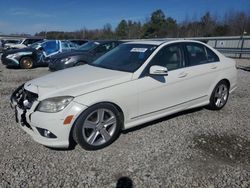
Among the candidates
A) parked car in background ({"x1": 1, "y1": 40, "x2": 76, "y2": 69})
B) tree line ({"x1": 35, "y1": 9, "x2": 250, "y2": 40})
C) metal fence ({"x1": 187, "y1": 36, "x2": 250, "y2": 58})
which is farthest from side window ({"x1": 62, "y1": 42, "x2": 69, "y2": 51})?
tree line ({"x1": 35, "y1": 9, "x2": 250, "y2": 40})

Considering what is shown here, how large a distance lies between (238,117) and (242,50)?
1589 centimetres

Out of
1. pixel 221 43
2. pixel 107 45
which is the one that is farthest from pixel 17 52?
pixel 221 43

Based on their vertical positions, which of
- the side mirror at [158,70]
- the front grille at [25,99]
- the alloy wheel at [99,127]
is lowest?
the alloy wheel at [99,127]

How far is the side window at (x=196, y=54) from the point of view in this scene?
4.40 m

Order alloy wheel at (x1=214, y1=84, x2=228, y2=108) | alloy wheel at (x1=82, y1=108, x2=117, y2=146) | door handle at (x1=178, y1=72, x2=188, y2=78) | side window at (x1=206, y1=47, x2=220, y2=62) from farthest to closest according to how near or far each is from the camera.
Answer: alloy wheel at (x1=214, y1=84, x2=228, y2=108)
side window at (x1=206, y1=47, x2=220, y2=62)
door handle at (x1=178, y1=72, x2=188, y2=78)
alloy wheel at (x1=82, y1=108, x2=117, y2=146)

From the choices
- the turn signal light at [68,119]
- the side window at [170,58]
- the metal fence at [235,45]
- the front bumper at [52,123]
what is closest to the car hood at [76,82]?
the front bumper at [52,123]

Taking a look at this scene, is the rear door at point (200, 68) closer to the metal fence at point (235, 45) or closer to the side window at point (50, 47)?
the side window at point (50, 47)

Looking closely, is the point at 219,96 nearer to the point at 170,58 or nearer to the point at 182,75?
the point at 182,75

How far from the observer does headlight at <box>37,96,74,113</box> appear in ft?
9.99

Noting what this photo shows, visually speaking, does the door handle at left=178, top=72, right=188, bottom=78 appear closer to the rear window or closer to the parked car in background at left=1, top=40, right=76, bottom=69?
the rear window

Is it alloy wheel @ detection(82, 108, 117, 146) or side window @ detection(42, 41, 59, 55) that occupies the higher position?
side window @ detection(42, 41, 59, 55)

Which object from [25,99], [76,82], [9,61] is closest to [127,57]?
[76,82]

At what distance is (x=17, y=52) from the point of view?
11.6 m

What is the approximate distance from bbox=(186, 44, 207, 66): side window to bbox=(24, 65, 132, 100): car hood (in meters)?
1.50
